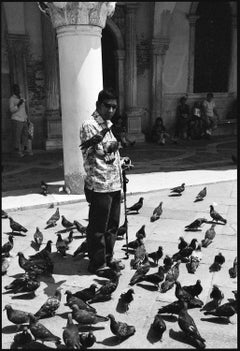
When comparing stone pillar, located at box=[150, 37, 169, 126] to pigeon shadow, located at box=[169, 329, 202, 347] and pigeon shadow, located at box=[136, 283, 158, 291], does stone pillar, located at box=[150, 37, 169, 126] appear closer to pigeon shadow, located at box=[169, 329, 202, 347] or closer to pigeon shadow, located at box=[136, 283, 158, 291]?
pigeon shadow, located at box=[136, 283, 158, 291]

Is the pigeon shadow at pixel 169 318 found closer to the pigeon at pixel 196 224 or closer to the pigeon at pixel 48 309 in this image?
the pigeon at pixel 48 309

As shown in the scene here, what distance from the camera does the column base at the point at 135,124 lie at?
1349 cm

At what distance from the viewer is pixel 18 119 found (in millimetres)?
10781

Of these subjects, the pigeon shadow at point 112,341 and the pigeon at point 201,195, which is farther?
the pigeon at point 201,195

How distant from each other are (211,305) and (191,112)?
11.5 m

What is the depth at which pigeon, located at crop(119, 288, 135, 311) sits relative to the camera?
→ 3395 millimetres

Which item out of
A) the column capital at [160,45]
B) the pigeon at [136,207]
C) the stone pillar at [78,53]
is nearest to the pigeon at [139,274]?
the pigeon at [136,207]

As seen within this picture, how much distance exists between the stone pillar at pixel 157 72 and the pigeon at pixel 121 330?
11.5 metres

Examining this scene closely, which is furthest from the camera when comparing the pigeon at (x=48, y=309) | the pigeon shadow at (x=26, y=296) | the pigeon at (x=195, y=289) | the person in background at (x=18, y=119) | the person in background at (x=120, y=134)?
the person in background at (x=18, y=119)

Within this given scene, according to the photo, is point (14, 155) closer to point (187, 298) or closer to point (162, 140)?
point (162, 140)

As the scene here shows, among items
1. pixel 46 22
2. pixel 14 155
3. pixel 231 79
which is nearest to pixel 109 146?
pixel 14 155

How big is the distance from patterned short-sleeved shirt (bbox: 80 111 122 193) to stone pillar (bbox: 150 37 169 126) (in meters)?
10.2

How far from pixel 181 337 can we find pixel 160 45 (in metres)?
11.9

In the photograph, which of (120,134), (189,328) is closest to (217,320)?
(189,328)
